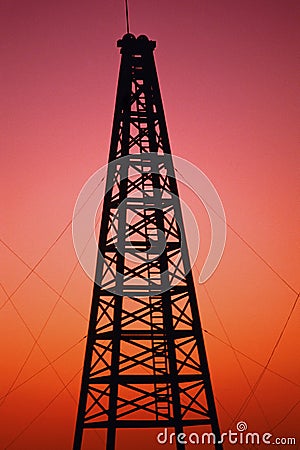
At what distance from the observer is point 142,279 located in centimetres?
1775

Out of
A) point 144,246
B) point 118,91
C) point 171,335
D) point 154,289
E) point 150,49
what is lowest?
point 171,335

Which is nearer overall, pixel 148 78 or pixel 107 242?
pixel 107 242

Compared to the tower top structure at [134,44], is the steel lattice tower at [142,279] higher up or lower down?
lower down

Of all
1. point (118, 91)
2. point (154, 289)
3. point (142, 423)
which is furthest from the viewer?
point (118, 91)

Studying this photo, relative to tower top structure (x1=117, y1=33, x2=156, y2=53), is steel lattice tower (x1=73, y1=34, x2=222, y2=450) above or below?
below

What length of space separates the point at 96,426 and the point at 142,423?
1300 millimetres

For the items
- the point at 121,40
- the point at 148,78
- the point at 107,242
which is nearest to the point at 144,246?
the point at 107,242

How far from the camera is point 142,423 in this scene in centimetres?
1619

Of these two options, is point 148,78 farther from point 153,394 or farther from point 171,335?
point 153,394

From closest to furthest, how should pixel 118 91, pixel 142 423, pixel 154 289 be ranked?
pixel 142 423
pixel 154 289
pixel 118 91

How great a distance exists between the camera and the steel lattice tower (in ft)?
54.4

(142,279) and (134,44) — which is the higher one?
(134,44)

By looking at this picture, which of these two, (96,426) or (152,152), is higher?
(152,152)

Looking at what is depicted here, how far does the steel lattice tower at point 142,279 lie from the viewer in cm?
1659
